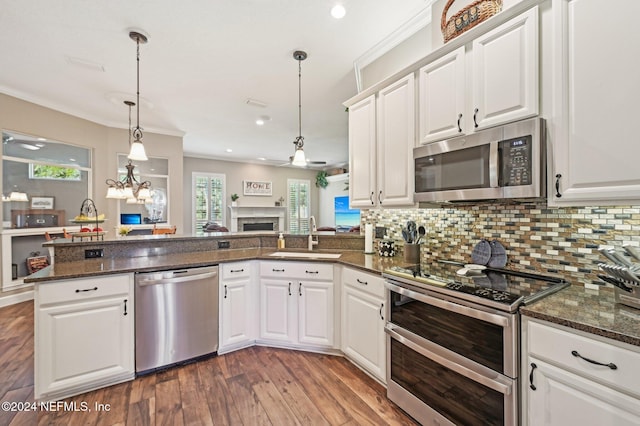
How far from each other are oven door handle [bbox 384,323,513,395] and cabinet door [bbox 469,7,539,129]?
136 centimetres

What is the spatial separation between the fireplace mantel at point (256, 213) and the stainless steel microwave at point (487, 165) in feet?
24.2

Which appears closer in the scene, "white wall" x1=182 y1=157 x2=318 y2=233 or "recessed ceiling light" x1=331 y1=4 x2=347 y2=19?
"recessed ceiling light" x1=331 y1=4 x2=347 y2=19

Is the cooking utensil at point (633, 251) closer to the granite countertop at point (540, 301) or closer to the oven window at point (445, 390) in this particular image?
the granite countertop at point (540, 301)

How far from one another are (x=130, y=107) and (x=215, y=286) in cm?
396

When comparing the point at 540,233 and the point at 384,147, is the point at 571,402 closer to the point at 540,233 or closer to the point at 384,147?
the point at 540,233

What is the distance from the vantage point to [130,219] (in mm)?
5883

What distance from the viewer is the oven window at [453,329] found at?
4.42ft

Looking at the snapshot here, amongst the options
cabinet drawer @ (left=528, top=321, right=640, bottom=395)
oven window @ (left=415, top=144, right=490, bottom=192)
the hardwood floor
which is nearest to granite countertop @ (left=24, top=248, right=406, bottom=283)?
oven window @ (left=415, top=144, right=490, bottom=192)

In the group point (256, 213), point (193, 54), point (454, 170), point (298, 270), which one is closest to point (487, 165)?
point (454, 170)

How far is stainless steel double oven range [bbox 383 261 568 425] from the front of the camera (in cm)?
131

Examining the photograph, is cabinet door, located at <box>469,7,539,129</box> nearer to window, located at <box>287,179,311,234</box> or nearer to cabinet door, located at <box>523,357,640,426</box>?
cabinet door, located at <box>523,357,640,426</box>

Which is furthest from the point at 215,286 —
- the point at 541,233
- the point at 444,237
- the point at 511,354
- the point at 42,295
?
the point at 541,233

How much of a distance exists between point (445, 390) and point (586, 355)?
749 millimetres

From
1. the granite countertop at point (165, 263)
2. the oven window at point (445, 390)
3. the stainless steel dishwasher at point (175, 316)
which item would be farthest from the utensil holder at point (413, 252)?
the stainless steel dishwasher at point (175, 316)
